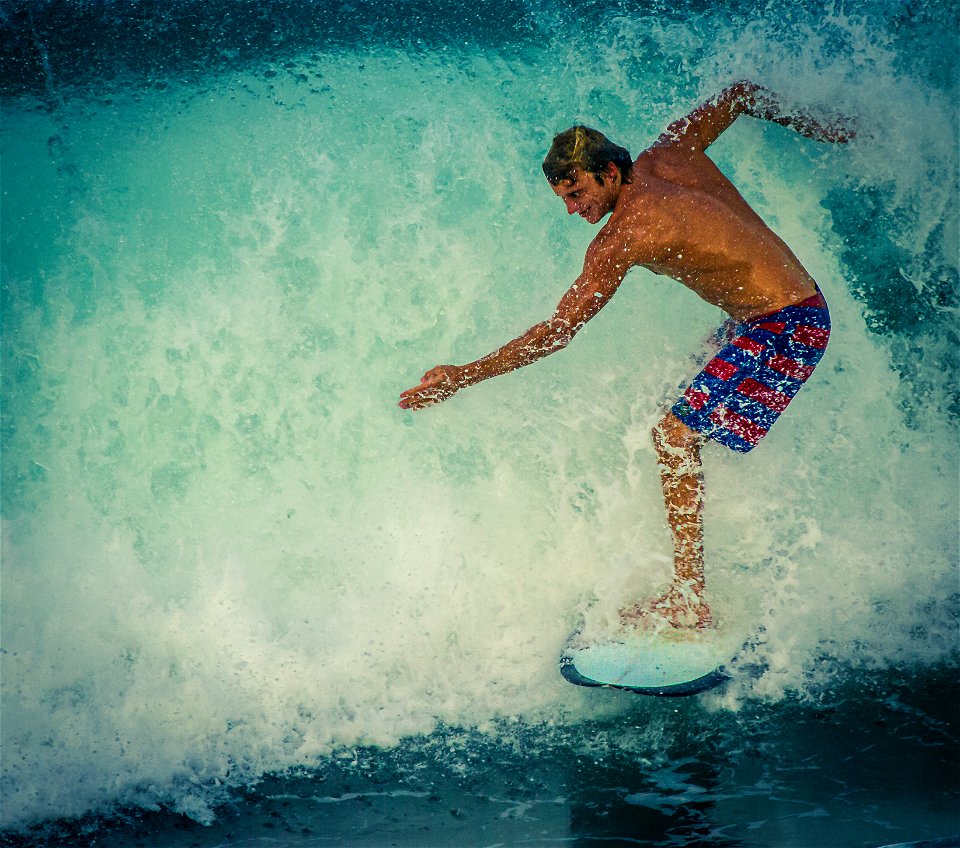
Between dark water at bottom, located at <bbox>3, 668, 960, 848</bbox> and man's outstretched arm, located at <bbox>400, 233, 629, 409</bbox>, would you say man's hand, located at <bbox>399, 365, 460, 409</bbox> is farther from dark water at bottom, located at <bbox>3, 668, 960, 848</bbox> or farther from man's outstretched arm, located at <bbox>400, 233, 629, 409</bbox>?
dark water at bottom, located at <bbox>3, 668, 960, 848</bbox>

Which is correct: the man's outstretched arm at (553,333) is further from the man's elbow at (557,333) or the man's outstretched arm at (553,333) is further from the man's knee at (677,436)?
the man's knee at (677,436)

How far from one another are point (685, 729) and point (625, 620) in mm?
470

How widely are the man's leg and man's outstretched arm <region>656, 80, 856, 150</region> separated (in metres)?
0.78

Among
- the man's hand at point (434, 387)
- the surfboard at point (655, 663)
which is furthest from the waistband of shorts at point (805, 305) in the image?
the surfboard at point (655, 663)

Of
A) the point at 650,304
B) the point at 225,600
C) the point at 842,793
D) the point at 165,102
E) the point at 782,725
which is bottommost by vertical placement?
the point at 842,793

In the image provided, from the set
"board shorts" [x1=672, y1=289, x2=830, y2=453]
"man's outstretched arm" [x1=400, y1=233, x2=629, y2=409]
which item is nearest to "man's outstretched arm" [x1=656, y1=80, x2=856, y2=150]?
"man's outstretched arm" [x1=400, y1=233, x2=629, y2=409]

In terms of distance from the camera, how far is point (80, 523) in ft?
9.68

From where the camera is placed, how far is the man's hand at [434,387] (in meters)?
2.20

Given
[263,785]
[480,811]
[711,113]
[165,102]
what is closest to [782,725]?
[480,811]

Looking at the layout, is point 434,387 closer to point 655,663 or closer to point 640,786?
point 655,663

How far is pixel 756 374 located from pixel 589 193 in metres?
0.68

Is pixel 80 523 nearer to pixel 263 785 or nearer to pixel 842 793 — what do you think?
pixel 263 785

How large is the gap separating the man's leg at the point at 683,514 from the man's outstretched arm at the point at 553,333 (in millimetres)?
410

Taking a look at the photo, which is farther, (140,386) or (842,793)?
(140,386)
